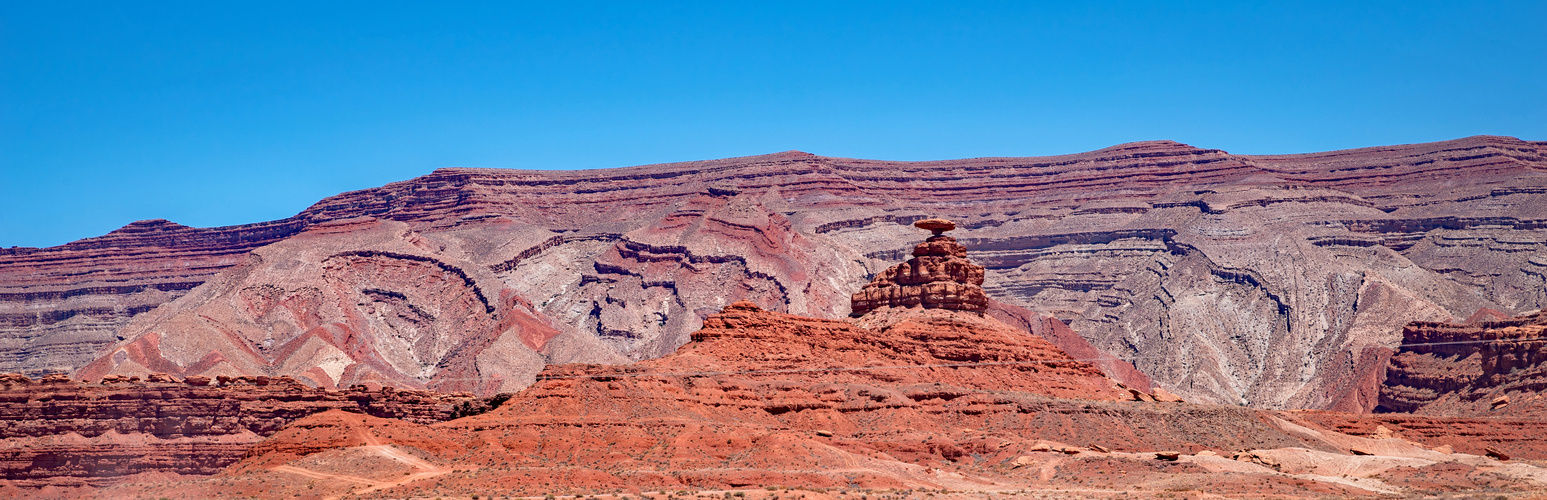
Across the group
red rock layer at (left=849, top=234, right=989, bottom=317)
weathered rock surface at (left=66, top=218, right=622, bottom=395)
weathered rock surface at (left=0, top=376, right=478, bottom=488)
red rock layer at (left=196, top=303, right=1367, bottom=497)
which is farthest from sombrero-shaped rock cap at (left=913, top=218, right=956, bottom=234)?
weathered rock surface at (left=66, top=218, right=622, bottom=395)

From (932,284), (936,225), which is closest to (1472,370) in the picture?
(936,225)

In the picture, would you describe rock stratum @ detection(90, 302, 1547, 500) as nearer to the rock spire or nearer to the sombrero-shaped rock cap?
the rock spire

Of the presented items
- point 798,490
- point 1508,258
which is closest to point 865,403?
point 798,490

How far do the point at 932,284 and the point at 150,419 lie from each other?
1583 inches

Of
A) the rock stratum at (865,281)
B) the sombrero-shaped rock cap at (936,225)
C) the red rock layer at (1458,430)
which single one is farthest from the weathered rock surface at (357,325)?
the red rock layer at (1458,430)

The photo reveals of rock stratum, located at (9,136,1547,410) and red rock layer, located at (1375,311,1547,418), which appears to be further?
rock stratum, located at (9,136,1547,410)

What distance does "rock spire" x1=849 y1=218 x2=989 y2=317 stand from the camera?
96.0 m

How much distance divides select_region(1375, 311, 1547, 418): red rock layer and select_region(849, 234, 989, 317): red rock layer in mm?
28969

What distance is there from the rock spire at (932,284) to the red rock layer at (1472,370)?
29.0 metres

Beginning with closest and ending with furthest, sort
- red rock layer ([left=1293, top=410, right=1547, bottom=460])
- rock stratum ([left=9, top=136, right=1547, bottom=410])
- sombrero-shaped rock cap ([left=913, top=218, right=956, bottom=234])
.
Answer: red rock layer ([left=1293, top=410, right=1547, bottom=460]) → sombrero-shaped rock cap ([left=913, top=218, right=956, bottom=234]) → rock stratum ([left=9, top=136, right=1547, bottom=410])

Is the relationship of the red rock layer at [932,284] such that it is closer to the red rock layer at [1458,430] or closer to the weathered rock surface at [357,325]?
the red rock layer at [1458,430]

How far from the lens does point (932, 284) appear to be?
3802 inches

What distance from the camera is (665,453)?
66.2 metres

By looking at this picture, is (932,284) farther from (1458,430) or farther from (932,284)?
(1458,430)
